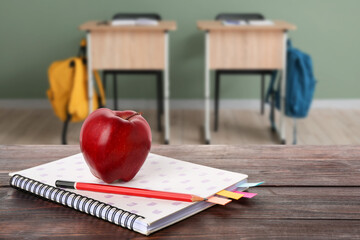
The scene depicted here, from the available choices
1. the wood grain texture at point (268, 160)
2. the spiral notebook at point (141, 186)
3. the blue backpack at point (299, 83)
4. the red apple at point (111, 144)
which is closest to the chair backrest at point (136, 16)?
the blue backpack at point (299, 83)

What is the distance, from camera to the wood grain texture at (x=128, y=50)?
3.33m

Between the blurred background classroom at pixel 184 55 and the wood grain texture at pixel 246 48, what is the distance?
70cm

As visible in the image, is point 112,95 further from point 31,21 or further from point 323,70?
point 323,70

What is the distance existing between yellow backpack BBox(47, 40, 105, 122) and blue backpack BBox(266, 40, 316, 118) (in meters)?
1.25

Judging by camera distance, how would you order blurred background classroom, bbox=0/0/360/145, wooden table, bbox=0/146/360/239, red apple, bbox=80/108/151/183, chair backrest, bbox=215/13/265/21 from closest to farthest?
wooden table, bbox=0/146/360/239
red apple, bbox=80/108/151/183
chair backrest, bbox=215/13/265/21
blurred background classroom, bbox=0/0/360/145

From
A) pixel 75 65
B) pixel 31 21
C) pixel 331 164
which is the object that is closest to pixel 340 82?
pixel 75 65

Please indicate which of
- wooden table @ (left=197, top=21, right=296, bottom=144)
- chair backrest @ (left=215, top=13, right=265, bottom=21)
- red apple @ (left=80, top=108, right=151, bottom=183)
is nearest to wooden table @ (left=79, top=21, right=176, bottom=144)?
wooden table @ (left=197, top=21, right=296, bottom=144)

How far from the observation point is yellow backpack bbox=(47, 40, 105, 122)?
334 centimetres

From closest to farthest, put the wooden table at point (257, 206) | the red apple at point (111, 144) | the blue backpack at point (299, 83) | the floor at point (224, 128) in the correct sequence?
the wooden table at point (257, 206), the red apple at point (111, 144), the blue backpack at point (299, 83), the floor at point (224, 128)

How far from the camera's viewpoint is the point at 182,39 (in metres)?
4.21

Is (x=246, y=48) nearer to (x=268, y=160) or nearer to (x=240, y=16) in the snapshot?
(x=240, y=16)

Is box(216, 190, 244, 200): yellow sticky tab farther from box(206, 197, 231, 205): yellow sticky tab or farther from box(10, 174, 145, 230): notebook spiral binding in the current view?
box(10, 174, 145, 230): notebook spiral binding

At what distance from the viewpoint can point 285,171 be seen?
91cm

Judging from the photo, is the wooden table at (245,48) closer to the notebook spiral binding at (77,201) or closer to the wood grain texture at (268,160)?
the wood grain texture at (268,160)
